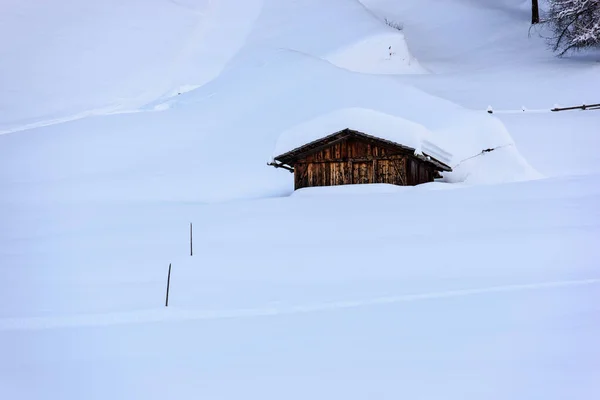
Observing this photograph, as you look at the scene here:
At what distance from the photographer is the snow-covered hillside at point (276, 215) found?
17.1ft

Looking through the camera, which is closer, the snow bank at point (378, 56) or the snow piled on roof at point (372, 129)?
the snow piled on roof at point (372, 129)

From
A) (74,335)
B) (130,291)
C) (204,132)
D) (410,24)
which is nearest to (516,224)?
(130,291)

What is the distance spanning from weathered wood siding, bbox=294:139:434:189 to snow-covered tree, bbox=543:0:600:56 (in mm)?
16957

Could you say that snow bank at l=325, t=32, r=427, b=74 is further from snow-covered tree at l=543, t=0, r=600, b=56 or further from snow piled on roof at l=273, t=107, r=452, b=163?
snow piled on roof at l=273, t=107, r=452, b=163

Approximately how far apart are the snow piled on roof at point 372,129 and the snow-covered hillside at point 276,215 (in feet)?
0.23

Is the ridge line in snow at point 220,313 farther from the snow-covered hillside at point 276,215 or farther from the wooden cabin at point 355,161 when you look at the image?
the wooden cabin at point 355,161

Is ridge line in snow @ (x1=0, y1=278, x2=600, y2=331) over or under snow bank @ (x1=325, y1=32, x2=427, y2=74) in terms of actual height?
under

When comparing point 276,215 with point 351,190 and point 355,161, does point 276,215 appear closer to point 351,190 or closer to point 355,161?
point 351,190

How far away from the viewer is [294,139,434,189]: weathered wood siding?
16.2m

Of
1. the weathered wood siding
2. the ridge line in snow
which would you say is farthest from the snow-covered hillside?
the weathered wood siding

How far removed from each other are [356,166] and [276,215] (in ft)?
13.3

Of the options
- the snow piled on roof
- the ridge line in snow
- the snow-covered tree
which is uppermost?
the snow-covered tree

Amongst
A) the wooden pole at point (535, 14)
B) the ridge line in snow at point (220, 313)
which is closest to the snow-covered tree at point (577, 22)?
the wooden pole at point (535, 14)

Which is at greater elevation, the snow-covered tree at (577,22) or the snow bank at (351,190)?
the snow-covered tree at (577,22)
